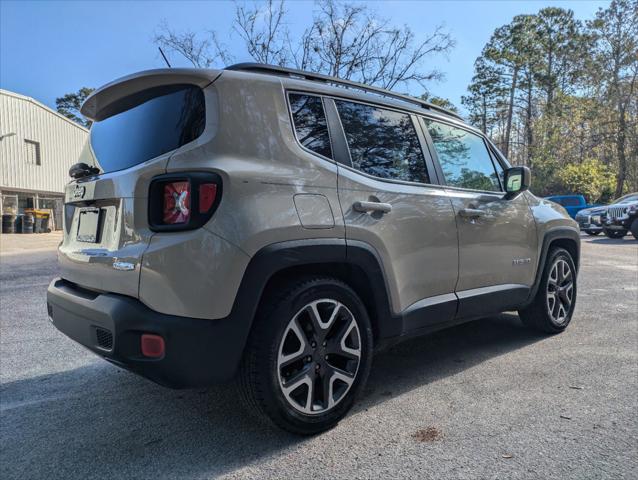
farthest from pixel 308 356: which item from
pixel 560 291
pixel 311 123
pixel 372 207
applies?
pixel 560 291

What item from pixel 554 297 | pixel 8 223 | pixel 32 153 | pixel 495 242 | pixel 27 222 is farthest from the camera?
pixel 32 153

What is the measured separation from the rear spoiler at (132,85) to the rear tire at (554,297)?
3436mm

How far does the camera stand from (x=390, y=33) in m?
14.1

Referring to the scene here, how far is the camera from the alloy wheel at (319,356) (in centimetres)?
233

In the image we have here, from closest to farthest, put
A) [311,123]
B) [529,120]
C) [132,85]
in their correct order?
[132,85], [311,123], [529,120]

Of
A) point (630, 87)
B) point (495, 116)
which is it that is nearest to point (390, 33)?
point (630, 87)

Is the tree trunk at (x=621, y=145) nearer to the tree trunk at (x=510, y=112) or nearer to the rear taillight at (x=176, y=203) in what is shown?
the tree trunk at (x=510, y=112)

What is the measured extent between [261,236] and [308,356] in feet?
2.35

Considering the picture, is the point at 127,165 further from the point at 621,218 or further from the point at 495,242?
the point at 621,218

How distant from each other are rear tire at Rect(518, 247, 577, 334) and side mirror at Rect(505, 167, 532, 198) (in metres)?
0.83

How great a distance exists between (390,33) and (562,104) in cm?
2910

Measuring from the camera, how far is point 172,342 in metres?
2.03

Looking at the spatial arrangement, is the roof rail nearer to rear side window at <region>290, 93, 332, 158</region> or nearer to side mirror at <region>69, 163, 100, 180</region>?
rear side window at <region>290, 93, 332, 158</region>

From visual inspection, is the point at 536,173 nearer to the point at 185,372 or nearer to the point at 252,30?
the point at 252,30
